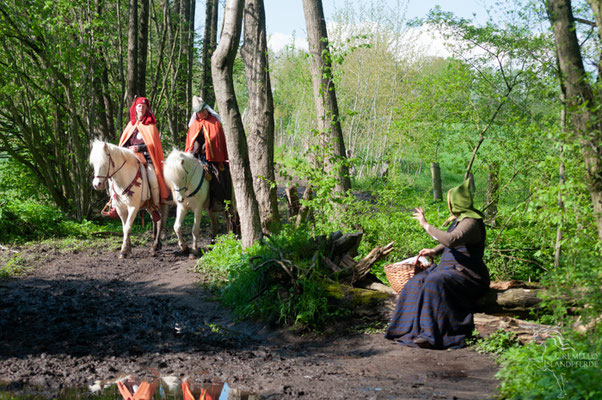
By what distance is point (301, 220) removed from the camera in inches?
373

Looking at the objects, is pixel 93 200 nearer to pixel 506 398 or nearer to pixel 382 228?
pixel 382 228

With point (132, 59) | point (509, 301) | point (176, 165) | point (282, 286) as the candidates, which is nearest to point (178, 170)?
point (176, 165)

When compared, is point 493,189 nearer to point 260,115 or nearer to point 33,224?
point 260,115

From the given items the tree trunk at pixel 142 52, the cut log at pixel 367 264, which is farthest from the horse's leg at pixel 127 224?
the cut log at pixel 367 264

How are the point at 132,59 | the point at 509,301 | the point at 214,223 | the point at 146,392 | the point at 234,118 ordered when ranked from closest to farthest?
the point at 146,392 → the point at 509,301 → the point at 234,118 → the point at 214,223 → the point at 132,59

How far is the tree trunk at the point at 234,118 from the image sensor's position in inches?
338

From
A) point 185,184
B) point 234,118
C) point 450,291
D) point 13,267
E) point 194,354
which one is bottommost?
point 194,354

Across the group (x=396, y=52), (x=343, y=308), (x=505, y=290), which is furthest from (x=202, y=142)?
(x=396, y=52)

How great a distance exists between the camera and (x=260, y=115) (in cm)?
966

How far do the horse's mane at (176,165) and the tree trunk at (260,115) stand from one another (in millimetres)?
1540

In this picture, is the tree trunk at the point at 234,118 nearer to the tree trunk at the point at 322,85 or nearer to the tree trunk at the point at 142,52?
the tree trunk at the point at 322,85

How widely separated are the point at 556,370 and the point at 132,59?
43.4 feet

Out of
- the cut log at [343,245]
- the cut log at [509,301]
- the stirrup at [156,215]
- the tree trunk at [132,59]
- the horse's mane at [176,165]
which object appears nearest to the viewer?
the cut log at [509,301]

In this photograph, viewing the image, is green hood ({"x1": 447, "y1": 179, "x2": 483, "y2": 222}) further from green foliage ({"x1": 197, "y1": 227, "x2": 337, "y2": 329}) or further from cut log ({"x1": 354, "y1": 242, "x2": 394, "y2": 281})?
green foliage ({"x1": 197, "y1": 227, "x2": 337, "y2": 329})
